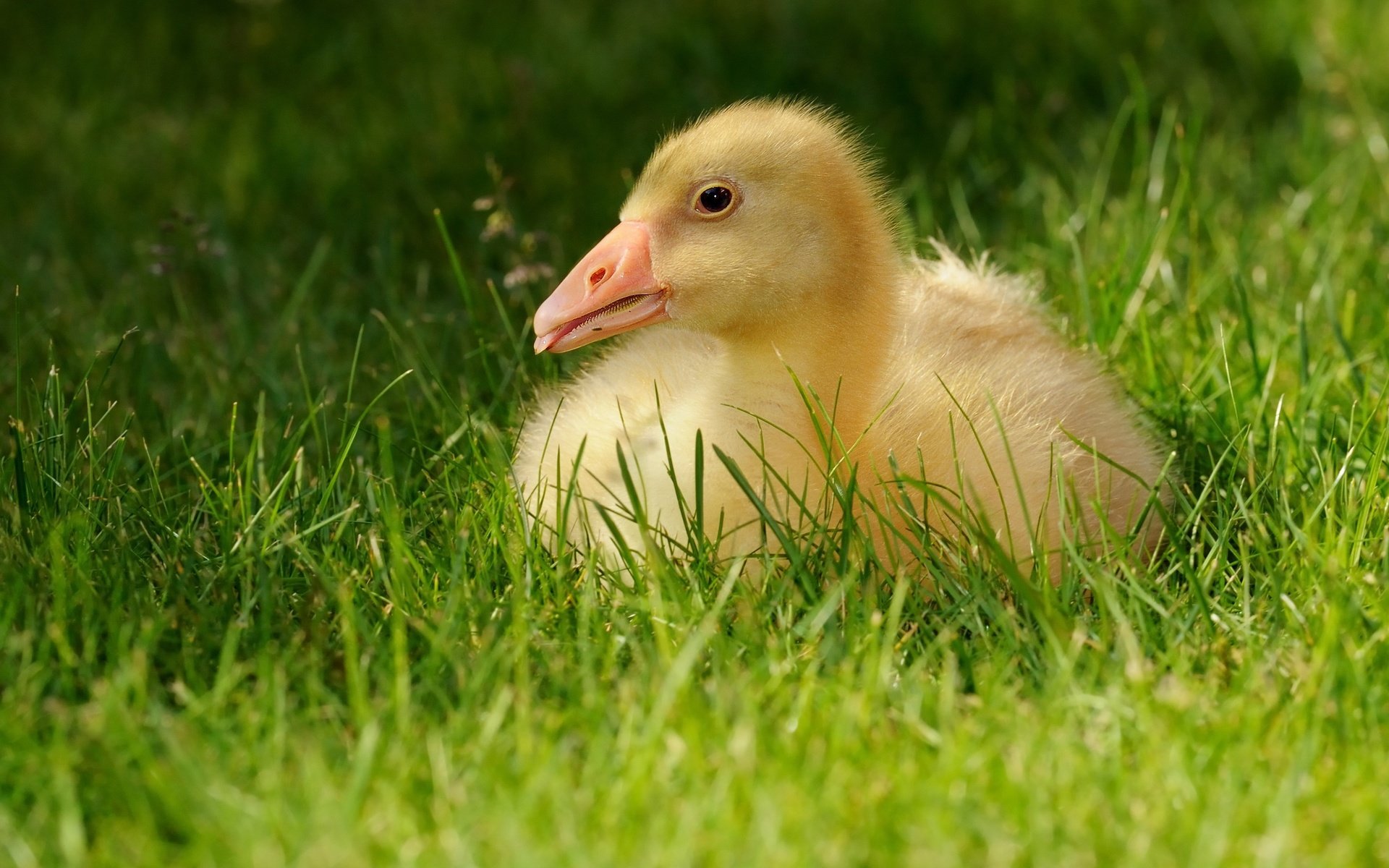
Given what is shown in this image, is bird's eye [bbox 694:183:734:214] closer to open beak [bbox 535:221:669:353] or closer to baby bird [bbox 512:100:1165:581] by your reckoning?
baby bird [bbox 512:100:1165:581]

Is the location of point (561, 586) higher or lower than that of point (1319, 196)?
lower

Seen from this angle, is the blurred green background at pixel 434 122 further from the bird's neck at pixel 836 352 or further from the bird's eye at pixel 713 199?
the bird's neck at pixel 836 352

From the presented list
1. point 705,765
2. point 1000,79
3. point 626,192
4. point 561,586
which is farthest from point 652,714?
point 1000,79

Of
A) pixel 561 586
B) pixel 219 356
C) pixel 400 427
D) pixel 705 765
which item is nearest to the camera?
pixel 705 765

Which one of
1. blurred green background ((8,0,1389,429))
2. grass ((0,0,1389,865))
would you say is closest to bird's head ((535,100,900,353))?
grass ((0,0,1389,865))

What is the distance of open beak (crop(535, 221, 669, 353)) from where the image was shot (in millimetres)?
3150

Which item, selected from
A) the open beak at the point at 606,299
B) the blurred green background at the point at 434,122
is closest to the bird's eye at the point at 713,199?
the open beak at the point at 606,299

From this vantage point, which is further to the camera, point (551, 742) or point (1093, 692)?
point (1093, 692)

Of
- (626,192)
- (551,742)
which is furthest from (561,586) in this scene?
(626,192)

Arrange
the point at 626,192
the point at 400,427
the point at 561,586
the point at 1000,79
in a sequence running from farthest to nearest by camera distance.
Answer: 1. the point at 1000,79
2. the point at 626,192
3. the point at 400,427
4. the point at 561,586

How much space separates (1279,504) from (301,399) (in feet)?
7.43

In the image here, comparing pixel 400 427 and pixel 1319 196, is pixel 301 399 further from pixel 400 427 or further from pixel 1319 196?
pixel 1319 196

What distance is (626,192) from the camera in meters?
5.32

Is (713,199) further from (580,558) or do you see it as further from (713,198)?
(580,558)
